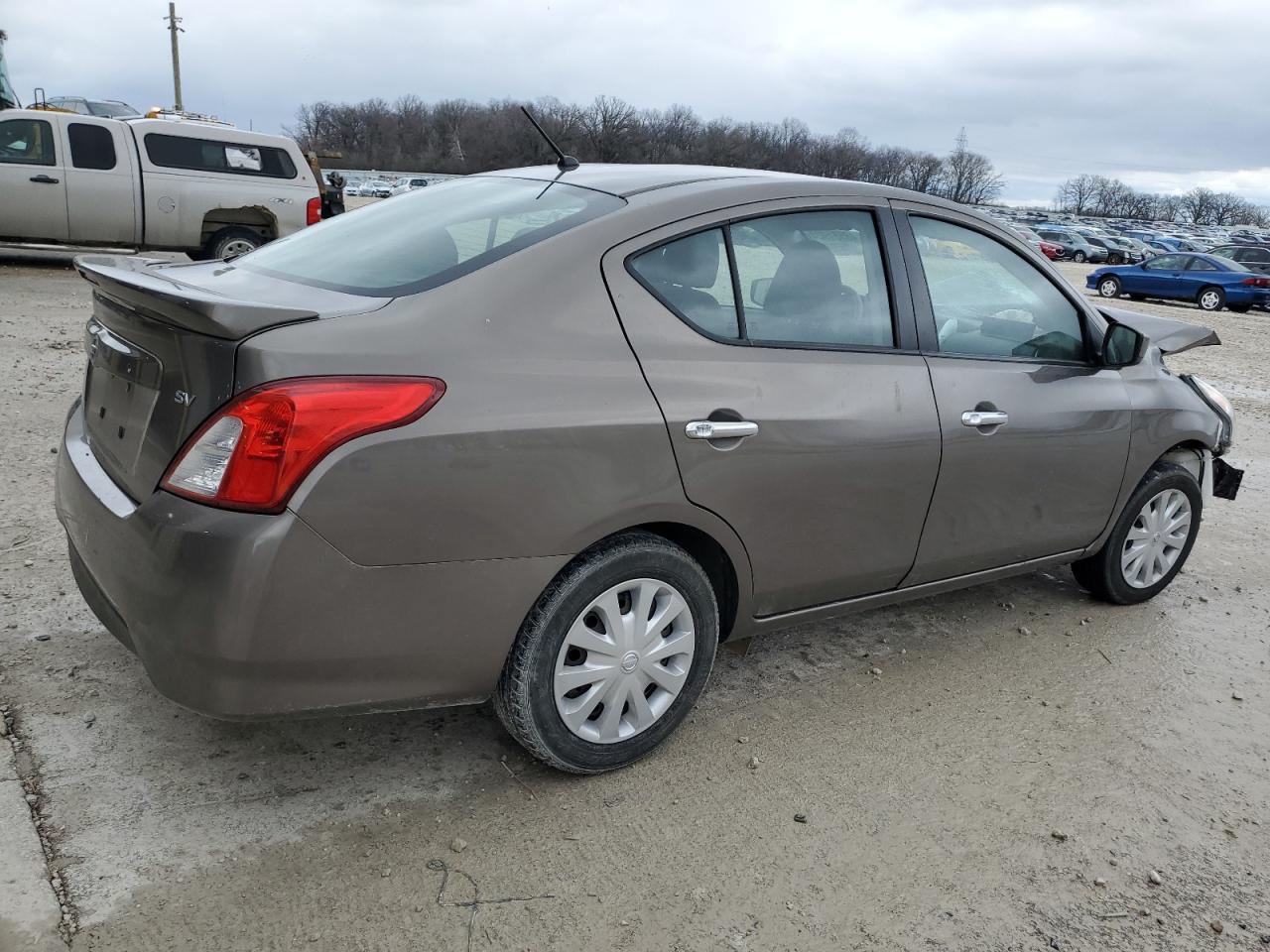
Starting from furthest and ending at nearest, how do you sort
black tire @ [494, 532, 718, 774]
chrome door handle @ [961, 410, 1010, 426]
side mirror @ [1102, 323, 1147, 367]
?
1. side mirror @ [1102, 323, 1147, 367]
2. chrome door handle @ [961, 410, 1010, 426]
3. black tire @ [494, 532, 718, 774]

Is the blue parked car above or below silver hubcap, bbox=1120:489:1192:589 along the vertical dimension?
below

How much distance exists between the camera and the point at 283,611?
7.45ft

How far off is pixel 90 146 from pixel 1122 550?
12448mm

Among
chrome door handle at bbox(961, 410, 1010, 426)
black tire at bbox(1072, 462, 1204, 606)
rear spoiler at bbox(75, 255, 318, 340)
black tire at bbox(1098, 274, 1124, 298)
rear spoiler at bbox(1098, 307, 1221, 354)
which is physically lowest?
black tire at bbox(1098, 274, 1124, 298)

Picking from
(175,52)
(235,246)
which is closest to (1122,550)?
(235,246)

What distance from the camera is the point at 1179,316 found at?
22.1 metres

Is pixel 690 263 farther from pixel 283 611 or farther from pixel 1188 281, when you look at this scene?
pixel 1188 281

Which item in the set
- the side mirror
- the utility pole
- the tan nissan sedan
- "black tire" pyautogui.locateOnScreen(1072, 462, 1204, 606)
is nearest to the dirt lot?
the tan nissan sedan

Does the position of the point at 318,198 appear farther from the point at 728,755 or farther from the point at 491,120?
the point at 491,120

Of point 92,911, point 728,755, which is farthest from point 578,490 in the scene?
point 92,911

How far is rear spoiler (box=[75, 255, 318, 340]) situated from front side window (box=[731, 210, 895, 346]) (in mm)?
1301

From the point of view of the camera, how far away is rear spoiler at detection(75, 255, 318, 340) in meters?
2.28

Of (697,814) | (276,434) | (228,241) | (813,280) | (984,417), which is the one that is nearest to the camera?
(276,434)

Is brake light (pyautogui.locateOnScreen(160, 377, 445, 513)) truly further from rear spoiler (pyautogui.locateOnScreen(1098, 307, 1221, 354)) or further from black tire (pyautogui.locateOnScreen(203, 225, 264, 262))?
black tire (pyautogui.locateOnScreen(203, 225, 264, 262))
